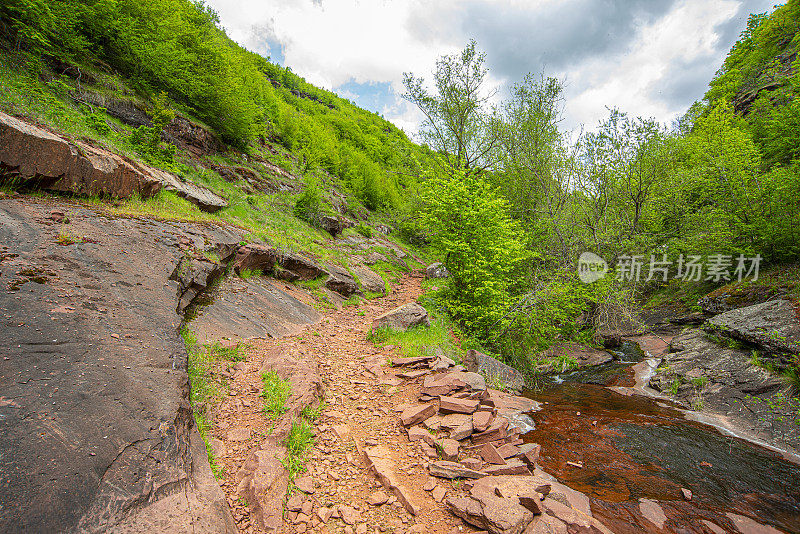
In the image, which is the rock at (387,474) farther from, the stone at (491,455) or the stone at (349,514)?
the stone at (491,455)

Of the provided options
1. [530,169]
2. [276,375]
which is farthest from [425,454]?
[530,169]

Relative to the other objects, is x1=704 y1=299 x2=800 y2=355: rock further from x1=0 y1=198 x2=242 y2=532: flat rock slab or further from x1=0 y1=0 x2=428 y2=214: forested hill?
x1=0 y1=0 x2=428 y2=214: forested hill

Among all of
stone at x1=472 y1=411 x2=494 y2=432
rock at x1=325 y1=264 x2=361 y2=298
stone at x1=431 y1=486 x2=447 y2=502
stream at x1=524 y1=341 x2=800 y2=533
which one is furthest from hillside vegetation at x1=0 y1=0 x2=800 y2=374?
stone at x1=431 y1=486 x2=447 y2=502

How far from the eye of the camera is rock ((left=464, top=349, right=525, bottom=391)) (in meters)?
8.51

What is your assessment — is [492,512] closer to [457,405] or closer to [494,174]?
[457,405]

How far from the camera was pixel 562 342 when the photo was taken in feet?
47.0

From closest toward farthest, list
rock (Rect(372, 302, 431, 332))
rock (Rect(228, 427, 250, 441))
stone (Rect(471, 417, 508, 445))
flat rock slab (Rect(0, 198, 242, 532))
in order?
1. flat rock slab (Rect(0, 198, 242, 532))
2. rock (Rect(228, 427, 250, 441))
3. stone (Rect(471, 417, 508, 445))
4. rock (Rect(372, 302, 431, 332))

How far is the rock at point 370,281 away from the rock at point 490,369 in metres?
6.58

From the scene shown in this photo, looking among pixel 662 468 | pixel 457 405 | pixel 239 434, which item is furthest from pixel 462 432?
pixel 662 468

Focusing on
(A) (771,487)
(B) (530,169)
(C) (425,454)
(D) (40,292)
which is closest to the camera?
(D) (40,292)

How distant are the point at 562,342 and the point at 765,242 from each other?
333 inches

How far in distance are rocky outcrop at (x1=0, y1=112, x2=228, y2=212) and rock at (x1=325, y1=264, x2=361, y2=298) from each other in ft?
20.2

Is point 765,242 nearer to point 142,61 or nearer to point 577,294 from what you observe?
point 577,294

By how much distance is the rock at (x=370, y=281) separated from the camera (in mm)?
14681
